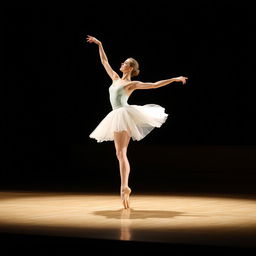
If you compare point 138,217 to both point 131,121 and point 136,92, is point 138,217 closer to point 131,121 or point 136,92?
point 131,121

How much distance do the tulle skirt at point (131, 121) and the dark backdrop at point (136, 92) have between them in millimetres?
4065

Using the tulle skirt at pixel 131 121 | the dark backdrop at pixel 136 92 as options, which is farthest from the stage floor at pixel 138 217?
the dark backdrop at pixel 136 92

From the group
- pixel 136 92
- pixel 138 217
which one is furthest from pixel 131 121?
pixel 136 92

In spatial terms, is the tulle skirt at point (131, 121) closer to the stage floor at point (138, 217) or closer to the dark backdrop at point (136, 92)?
the stage floor at point (138, 217)

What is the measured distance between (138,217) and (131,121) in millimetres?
1022

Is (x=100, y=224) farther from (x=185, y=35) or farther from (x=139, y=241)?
(x=185, y=35)

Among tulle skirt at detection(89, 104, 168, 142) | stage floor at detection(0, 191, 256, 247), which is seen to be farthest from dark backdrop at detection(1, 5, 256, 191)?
tulle skirt at detection(89, 104, 168, 142)

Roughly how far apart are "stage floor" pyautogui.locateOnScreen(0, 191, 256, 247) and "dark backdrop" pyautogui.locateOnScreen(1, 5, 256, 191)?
332 centimetres

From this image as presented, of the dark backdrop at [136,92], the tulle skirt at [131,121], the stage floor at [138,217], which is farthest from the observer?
the dark backdrop at [136,92]

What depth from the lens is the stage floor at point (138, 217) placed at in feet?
→ 12.7

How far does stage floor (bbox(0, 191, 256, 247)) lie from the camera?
3.86 m

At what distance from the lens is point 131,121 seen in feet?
18.2

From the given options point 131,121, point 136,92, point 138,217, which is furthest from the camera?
point 136,92

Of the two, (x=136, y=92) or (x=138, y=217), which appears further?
(x=136, y=92)
